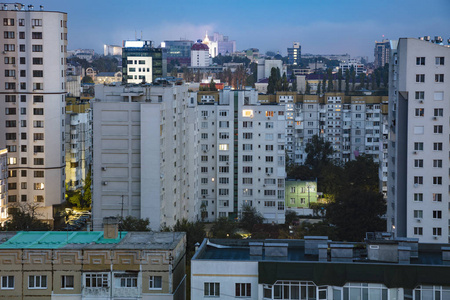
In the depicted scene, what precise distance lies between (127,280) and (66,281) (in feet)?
2.31

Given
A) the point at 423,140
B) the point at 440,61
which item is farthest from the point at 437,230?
the point at 440,61

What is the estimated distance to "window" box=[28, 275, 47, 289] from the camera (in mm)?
10195

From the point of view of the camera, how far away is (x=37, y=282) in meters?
10.2

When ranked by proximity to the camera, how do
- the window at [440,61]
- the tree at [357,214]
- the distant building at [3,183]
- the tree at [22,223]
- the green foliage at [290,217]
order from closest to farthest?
the window at [440,61], the tree at [22,223], the tree at [357,214], the distant building at [3,183], the green foliage at [290,217]

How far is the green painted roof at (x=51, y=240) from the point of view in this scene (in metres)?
10.5

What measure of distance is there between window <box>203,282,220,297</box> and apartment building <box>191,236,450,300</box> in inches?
0.4

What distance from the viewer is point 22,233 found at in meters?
11.4

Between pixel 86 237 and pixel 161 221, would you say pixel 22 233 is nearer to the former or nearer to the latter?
pixel 86 237

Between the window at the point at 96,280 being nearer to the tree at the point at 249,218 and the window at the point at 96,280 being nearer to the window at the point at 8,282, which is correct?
the window at the point at 8,282

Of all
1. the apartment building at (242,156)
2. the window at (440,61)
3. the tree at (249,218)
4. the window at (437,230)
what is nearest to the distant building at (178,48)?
the apartment building at (242,156)

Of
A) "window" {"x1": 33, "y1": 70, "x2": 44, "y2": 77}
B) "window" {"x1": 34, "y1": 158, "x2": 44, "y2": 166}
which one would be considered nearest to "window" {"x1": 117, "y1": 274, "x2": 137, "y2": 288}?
"window" {"x1": 34, "y1": 158, "x2": 44, "y2": 166}

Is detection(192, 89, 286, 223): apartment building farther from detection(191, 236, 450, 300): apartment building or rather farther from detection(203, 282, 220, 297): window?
detection(203, 282, 220, 297): window

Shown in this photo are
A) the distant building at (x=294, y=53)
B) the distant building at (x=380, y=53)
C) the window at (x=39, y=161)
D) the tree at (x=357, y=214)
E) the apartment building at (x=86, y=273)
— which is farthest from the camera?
the distant building at (x=294, y=53)

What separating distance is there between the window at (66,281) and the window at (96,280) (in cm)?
18
